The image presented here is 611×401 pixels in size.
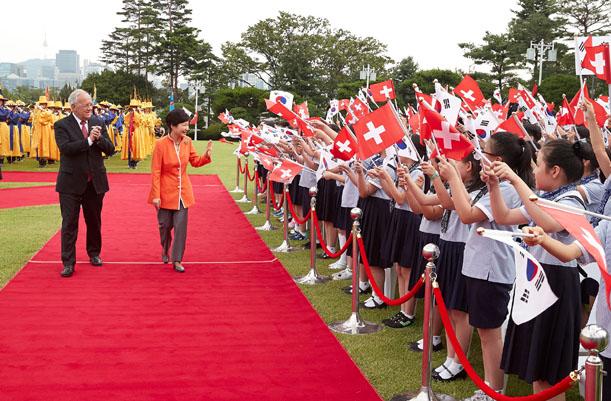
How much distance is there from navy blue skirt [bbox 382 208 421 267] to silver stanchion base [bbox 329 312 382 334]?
592 mm

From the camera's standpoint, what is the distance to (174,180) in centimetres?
695

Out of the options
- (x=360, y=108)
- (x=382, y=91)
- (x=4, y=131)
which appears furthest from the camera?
(x=4, y=131)

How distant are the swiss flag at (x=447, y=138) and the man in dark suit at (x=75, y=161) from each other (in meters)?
4.28

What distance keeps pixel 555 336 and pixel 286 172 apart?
474cm

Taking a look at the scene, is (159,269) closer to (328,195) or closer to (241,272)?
(241,272)

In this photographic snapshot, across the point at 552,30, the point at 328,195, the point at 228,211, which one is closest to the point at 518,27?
the point at 552,30

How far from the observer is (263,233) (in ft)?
32.0

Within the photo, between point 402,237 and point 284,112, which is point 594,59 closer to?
point 402,237

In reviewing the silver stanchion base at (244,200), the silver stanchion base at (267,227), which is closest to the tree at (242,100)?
the silver stanchion base at (244,200)

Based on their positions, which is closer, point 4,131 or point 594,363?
point 594,363

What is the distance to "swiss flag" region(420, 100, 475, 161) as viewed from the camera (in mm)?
3356

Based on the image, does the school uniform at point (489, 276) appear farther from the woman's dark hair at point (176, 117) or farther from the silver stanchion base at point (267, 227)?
the silver stanchion base at point (267, 227)

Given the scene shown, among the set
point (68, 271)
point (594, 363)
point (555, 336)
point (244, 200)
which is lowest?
point (244, 200)

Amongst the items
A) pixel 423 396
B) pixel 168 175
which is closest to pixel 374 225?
pixel 423 396
